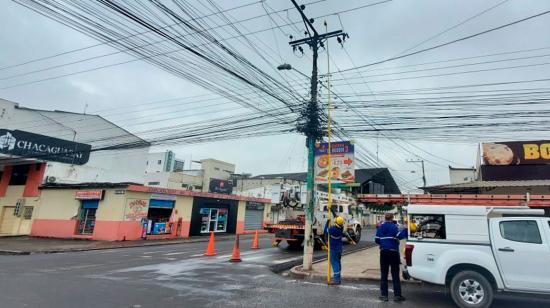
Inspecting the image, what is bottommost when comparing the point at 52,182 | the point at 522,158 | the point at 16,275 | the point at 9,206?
the point at 16,275

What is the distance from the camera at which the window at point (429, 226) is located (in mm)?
7438

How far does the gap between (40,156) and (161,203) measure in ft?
32.4

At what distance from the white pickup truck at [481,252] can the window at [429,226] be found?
20mm

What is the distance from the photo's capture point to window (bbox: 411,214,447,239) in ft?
24.4

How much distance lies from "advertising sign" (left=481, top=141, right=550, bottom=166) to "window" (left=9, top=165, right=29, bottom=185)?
32552 mm

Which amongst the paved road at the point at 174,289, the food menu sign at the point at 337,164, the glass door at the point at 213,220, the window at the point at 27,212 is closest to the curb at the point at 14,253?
the paved road at the point at 174,289

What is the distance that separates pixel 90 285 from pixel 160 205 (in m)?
16.8

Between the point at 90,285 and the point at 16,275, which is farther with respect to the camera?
the point at 16,275

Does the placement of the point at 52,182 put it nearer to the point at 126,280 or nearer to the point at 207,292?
the point at 126,280

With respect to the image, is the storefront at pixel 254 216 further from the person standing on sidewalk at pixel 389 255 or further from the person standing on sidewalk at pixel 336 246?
the person standing on sidewalk at pixel 389 255

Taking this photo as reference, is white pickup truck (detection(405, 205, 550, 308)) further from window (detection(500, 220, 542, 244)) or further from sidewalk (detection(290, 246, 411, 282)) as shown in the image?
sidewalk (detection(290, 246, 411, 282))

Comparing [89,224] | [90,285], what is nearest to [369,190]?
[89,224]

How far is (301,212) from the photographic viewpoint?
1972 cm

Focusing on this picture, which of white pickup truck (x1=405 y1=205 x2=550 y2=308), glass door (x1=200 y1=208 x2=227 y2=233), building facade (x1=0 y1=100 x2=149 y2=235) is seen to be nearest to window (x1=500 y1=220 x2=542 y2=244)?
white pickup truck (x1=405 y1=205 x2=550 y2=308)
